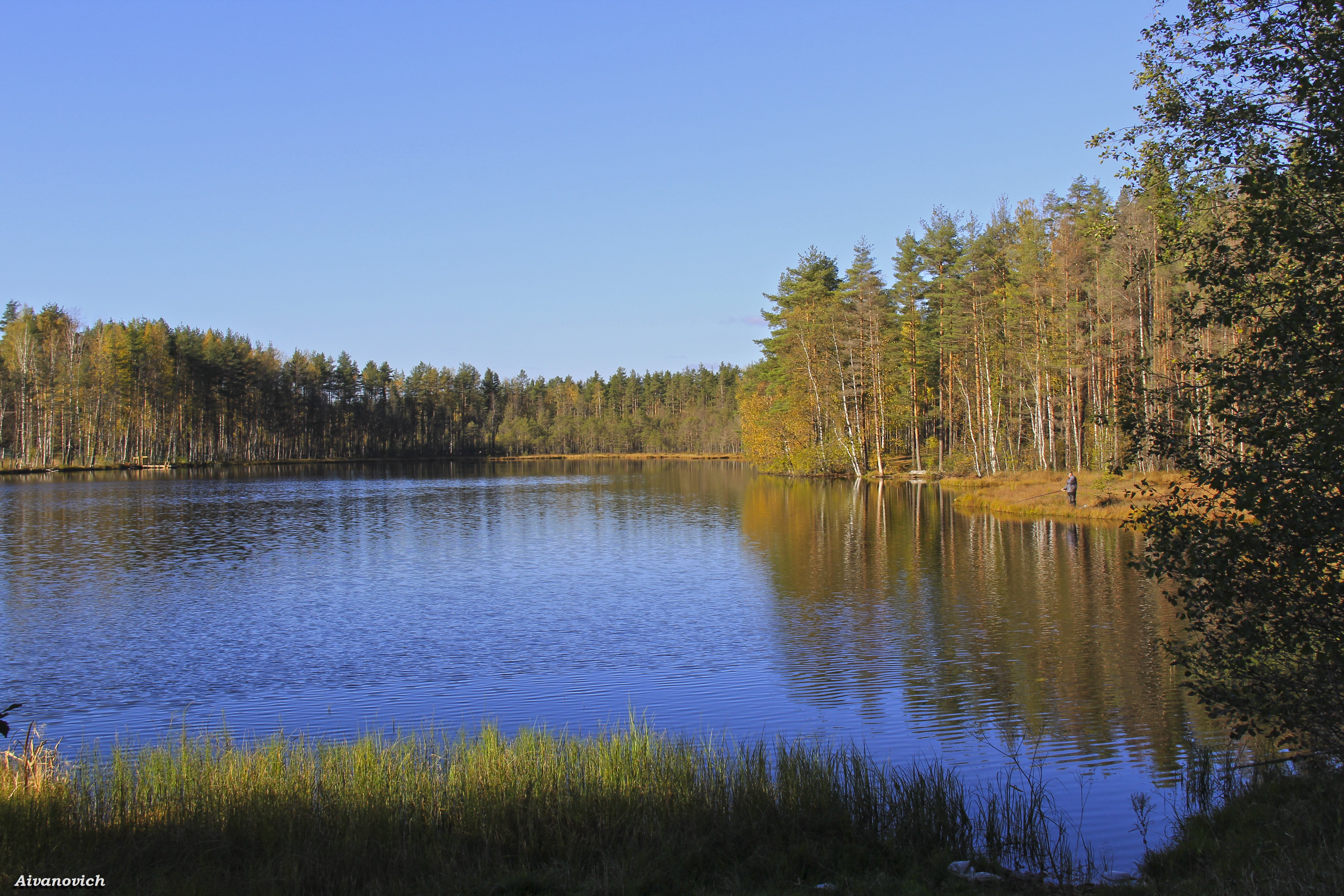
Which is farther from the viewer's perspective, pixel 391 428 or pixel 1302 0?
pixel 391 428

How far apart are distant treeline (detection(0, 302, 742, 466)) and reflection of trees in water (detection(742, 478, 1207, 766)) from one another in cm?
8437

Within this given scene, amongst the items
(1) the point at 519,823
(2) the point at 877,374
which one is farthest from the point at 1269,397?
(2) the point at 877,374

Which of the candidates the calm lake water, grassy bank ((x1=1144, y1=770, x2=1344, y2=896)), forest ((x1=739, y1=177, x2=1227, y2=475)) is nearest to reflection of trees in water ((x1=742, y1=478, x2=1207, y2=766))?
the calm lake water

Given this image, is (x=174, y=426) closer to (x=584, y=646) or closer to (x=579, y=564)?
(x=579, y=564)

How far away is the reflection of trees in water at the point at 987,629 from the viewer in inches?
496

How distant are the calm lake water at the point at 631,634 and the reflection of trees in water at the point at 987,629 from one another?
0.26 feet

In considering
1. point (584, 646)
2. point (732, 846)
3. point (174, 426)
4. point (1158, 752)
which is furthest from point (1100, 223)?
point (174, 426)

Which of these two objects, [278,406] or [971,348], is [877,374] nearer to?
[971,348]

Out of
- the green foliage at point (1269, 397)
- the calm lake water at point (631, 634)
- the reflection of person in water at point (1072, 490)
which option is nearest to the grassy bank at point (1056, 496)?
the reflection of person in water at point (1072, 490)

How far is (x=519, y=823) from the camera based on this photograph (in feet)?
25.1

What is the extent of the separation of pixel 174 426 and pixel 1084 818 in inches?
4248

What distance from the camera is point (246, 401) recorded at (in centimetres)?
10850

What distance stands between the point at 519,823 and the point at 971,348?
54739 millimetres

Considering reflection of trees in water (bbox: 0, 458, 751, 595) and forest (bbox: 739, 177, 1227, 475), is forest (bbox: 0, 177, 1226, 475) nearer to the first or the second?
forest (bbox: 739, 177, 1227, 475)
